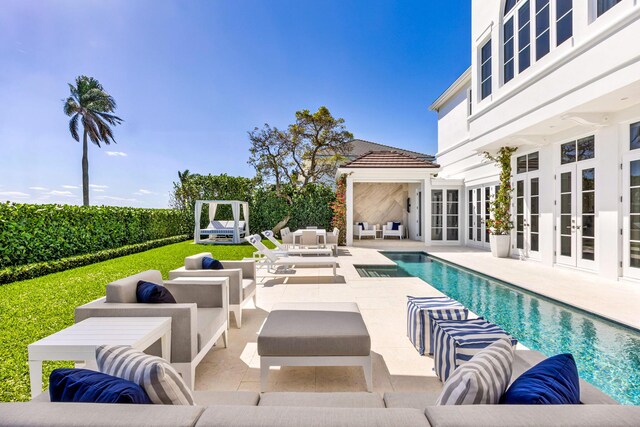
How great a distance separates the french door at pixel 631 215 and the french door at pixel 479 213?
504 centimetres

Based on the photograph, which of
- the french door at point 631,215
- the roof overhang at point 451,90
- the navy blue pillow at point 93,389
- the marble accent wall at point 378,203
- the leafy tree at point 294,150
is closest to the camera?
the navy blue pillow at point 93,389

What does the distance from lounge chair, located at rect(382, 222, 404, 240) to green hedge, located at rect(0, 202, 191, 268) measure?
37.9 ft

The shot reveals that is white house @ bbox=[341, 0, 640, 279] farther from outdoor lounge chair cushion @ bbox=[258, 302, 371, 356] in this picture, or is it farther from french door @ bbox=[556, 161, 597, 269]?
outdoor lounge chair cushion @ bbox=[258, 302, 371, 356]

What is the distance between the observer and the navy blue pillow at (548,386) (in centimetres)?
128

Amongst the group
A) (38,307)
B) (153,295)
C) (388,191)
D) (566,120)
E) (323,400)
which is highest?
(566,120)

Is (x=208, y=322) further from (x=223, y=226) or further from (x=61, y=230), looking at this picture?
(x=223, y=226)

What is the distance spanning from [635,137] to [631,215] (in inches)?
60.3

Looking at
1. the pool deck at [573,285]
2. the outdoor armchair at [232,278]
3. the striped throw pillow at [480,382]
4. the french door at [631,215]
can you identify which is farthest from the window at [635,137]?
the outdoor armchair at [232,278]

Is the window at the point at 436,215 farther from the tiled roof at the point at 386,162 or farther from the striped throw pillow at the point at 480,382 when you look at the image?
the striped throw pillow at the point at 480,382

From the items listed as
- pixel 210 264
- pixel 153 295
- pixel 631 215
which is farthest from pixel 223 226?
pixel 631 215

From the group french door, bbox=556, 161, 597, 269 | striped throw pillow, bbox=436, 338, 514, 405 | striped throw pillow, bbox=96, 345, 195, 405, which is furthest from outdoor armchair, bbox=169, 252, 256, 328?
french door, bbox=556, 161, 597, 269

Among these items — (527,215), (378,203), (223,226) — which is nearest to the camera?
Result: (527,215)

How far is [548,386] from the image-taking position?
134 cm

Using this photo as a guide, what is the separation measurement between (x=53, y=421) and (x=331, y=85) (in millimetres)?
18235
